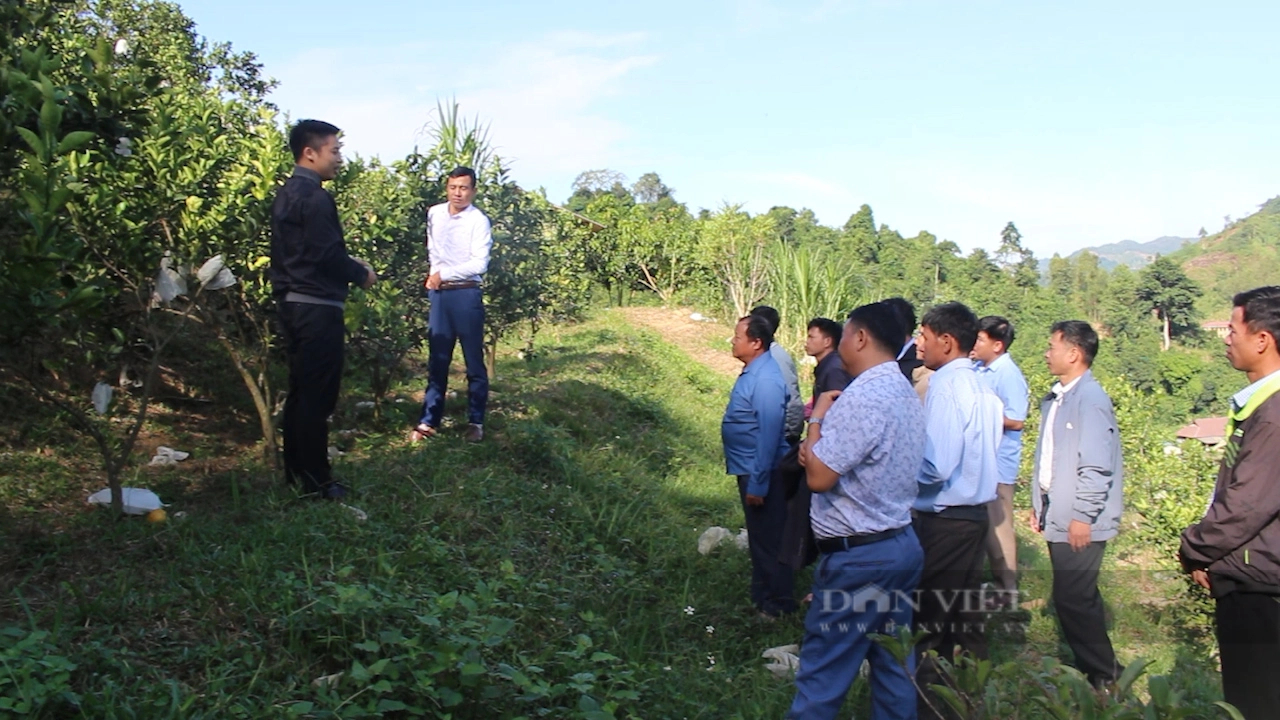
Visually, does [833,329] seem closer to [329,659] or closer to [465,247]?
[465,247]

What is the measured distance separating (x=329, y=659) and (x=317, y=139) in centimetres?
260

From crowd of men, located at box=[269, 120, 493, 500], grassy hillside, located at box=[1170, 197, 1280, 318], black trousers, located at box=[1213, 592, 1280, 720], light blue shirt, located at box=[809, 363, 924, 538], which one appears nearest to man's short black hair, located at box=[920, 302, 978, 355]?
light blue shirt, located at box=[809, 363, 924, 538]

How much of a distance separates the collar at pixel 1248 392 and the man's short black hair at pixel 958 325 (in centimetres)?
104

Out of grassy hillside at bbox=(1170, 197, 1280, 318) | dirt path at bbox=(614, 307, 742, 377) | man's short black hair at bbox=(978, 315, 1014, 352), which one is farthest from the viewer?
grassy hillside at bbox=(1170, 197, 1280, 318)

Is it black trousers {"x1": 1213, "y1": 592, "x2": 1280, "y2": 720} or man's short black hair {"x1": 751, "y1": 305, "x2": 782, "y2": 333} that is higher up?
man's short black hair {"x1": 751, "y1": 305, "x2": 782, "y2": 333}

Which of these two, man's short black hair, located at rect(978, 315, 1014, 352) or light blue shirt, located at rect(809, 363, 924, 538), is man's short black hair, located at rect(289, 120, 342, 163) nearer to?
light blue shirt, located at rect(809, 363, 924, 538)

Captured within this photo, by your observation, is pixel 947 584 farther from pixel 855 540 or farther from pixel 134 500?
pixel 134 500

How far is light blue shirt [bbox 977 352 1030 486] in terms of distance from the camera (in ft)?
18.3

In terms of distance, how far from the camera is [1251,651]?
3127 millimetres

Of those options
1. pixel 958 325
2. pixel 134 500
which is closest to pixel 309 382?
pixel 134 500

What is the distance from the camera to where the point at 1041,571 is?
691 cm

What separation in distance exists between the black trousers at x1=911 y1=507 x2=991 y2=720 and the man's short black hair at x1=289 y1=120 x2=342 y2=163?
11.0ft

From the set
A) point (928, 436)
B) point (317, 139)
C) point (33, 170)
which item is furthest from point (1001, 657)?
point (33, 170)

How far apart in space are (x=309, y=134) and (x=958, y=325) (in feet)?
10.6
